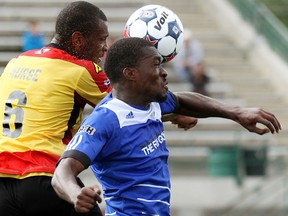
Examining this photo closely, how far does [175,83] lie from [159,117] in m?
11.7

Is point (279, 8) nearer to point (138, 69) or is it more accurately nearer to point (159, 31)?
point (159, 31)

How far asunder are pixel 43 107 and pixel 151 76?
0.83 meters

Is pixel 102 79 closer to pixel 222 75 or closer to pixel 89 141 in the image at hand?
pixel 89 141

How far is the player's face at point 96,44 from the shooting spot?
661 centimetres

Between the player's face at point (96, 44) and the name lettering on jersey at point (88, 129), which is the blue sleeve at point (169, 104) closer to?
the player's face at point (96, 44)

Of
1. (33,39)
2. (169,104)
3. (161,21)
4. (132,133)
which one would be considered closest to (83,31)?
(169,104)

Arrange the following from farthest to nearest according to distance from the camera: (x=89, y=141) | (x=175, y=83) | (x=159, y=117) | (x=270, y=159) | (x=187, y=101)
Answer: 1. (x=175, y=83)
2. (x=270, y=159)
3. (x=187, y=101)
4. (x=159, y=117)
5. (x=89, y=141)

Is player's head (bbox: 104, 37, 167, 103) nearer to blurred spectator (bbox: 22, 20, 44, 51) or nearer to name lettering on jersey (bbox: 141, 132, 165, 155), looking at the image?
name lettering on jersey (bbox: 141, 132, 165, 155)

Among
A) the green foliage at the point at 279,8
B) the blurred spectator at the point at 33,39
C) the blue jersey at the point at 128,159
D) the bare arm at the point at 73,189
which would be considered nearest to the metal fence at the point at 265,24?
the green foliage at the point at 279,8

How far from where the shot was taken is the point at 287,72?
62.3 ft

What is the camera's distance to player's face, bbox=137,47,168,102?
606 centimetres

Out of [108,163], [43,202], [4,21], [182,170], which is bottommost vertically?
[182,170]

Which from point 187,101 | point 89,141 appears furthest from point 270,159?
point 89,141

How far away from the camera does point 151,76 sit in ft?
19.9
